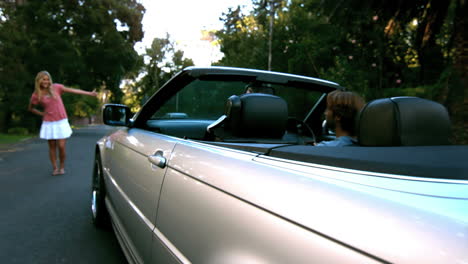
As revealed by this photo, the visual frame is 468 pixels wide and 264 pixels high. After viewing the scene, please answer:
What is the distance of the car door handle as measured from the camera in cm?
189

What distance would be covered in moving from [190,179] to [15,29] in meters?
22.2

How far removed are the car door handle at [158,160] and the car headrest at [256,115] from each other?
453 millimetres

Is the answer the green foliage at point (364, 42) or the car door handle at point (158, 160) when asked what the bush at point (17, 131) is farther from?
the car door handle at point (158, 160)

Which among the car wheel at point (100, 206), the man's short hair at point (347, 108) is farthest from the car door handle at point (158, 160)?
the car wheel at point (100, 206)

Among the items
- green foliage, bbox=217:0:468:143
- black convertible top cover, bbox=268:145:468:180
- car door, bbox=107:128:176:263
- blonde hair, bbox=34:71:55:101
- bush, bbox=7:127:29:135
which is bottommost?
bush, bbox=7:127:29:135

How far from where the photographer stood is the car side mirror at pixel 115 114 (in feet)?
10.7

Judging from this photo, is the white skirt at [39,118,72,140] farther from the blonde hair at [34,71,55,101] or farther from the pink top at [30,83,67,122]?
the blonde hair at [34,71,55,101]

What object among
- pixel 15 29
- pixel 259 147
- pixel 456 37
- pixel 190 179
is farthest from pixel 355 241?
pixel 15 29

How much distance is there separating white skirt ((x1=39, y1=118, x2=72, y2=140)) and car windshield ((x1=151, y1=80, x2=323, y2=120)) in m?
3.98

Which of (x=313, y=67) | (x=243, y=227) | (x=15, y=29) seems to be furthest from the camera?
(x=313, y=67)

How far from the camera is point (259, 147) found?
4.72 feet

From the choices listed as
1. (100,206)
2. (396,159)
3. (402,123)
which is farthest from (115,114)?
(396,159)

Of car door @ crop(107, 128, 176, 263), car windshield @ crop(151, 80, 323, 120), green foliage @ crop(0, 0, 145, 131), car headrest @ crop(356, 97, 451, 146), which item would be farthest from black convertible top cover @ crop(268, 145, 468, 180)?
green foliage @ crop(0, 0, 145, 131)

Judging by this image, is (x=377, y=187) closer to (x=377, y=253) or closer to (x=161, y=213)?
(x=377, y=253)
